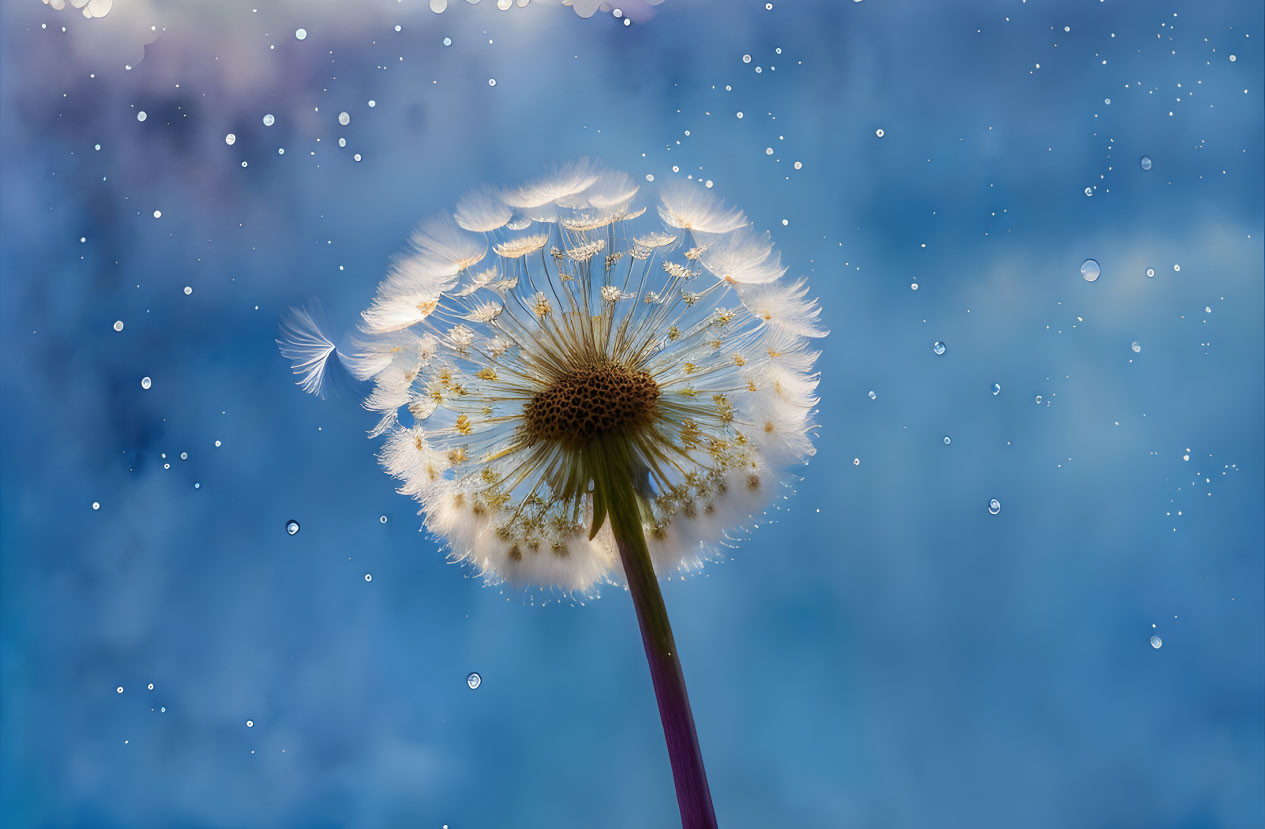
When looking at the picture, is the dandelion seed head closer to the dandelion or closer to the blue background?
the dandelion

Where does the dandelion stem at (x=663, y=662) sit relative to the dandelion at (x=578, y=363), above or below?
below

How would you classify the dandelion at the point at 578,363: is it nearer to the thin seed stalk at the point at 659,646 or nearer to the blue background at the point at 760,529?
the thin seed stalk at the point at 659,646

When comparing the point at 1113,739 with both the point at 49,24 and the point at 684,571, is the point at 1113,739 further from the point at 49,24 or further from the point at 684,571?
the point at 49,24

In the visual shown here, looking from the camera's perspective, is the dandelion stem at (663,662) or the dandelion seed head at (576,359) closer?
the dandelion stem at (663,662)

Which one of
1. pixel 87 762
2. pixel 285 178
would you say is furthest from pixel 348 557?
pixel 285 178

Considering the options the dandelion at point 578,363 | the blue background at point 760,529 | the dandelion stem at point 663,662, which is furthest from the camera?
the blue background at point 760,529

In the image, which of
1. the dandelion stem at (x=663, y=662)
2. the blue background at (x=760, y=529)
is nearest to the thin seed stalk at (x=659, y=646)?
the dandelion stem at (x=663, y=662)
